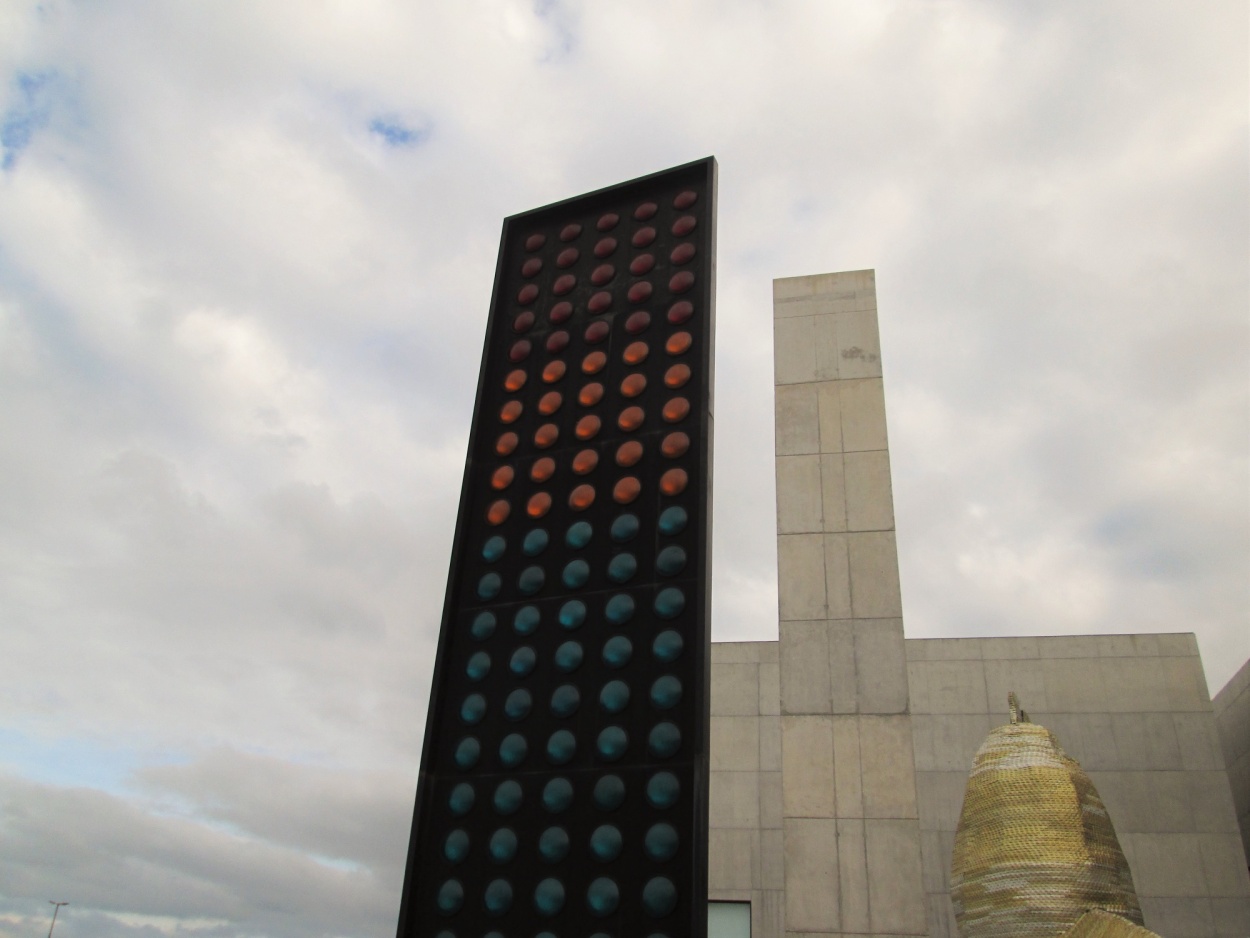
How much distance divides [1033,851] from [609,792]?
39.3 feet

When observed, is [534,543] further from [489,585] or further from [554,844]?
[554,844]

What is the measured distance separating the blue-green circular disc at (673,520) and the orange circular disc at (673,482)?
0.49 ft

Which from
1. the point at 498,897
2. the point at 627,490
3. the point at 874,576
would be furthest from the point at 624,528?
the point at 874,576

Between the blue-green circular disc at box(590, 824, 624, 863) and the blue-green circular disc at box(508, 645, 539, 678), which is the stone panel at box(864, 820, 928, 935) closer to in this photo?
the blue-green circular disc at box(508, 645, 539, 678)

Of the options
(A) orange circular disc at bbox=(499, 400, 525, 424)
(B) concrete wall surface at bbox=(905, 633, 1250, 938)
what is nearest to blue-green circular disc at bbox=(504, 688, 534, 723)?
(A) orange circular disc at bbox=(499, 400, 525, 424)

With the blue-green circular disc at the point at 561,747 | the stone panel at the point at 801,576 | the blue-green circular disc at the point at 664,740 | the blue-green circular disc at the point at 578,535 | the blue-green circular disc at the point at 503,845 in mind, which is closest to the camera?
the blue-green circular disc at the point at 664,740

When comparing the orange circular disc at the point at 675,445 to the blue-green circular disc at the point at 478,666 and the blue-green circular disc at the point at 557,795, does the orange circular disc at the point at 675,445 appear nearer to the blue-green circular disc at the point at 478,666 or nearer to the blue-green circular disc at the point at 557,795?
the blue-green circular disc at the point at 478,666

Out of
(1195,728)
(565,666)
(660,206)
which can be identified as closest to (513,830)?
(565,666)

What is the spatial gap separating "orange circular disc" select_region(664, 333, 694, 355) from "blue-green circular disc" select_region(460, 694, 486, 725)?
11.9ft

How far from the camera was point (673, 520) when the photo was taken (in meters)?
8.77

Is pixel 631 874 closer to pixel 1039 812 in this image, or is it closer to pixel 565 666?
pixel 565 666

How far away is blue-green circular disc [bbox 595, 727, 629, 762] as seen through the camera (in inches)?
316

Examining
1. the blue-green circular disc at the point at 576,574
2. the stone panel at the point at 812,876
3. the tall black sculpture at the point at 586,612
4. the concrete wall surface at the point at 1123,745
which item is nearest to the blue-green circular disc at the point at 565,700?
the tall black sculpture at the point at 586,612

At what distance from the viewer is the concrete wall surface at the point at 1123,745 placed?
2670 cm
